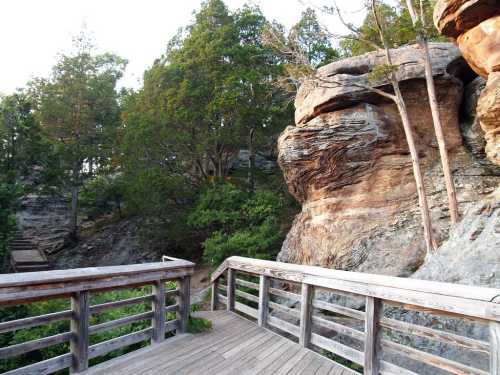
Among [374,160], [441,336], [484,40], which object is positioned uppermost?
[484,40]

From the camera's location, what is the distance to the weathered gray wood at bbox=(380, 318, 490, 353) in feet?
7.54

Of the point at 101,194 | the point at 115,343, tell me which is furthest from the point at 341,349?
the point at 101,194

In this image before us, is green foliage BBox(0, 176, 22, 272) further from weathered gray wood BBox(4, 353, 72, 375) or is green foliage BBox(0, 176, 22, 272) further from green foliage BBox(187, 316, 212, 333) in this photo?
weathered gray wood BBox(4, 353, 72, 375)

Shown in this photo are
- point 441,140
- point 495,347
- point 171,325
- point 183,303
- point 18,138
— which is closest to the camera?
point 495,347

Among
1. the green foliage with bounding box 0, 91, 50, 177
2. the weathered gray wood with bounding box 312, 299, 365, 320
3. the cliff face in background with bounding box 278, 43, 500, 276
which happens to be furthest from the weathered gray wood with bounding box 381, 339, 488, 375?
the green foliage with bounding box 0, 91, 50, 177

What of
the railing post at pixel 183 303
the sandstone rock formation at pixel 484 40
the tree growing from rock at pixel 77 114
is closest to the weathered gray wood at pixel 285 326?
the railing post at pixel 183 303

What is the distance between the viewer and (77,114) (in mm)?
17469

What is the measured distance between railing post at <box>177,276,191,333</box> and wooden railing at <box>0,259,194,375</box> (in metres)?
0.19

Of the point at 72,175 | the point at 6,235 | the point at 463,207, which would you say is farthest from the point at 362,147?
the point at 72,175

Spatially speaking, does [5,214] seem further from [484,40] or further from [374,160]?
[484,40]

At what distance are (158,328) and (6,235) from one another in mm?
8777

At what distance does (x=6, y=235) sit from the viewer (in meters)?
9.68

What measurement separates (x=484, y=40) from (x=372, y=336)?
245 inches

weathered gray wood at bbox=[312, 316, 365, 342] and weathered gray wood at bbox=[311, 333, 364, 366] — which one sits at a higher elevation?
weathered gray wood at bbox=[312, 316, 365, 342]
